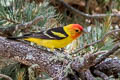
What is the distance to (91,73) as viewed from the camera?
4.41ft

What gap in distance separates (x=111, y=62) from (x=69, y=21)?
142cm

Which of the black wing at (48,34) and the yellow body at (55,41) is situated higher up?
the black wing at (48,34)

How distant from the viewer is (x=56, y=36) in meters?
Result: 2.16

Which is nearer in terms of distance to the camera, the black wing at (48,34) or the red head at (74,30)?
the black wing at (48,34)

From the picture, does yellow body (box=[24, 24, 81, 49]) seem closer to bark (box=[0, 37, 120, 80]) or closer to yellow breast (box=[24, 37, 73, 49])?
yellow breast (box=[24, 37, 73, 49])

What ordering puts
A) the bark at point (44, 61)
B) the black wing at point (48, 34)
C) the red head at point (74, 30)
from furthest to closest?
the red head at point (74, 30) → the black wing at point (48, 34) → the bark at point (44, 61)

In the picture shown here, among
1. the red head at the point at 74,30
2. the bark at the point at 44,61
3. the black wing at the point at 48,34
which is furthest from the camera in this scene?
the red head at the point at 74,30

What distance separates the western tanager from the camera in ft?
6.64

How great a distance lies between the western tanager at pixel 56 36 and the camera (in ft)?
6.64

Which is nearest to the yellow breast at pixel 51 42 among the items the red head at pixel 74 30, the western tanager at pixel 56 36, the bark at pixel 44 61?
the western tanager at pixel 56 36

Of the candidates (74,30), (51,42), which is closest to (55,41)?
(51,42)

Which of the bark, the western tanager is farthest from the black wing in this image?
the bark

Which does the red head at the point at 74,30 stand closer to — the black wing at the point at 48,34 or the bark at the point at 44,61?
the black wing at the point at 48,34

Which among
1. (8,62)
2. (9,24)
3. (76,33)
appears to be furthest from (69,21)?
(8,62)
